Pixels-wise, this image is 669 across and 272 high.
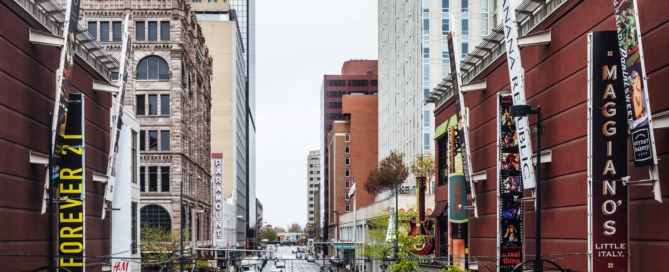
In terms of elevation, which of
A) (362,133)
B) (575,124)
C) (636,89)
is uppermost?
(362,133)

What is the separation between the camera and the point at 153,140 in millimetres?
71250

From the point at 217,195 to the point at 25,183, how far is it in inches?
2860

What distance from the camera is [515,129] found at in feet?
95.4

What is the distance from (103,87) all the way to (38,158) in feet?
33.0

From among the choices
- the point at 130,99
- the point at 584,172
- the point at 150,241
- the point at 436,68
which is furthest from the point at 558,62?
the point at 436,68

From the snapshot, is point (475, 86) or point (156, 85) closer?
point (475, 86)

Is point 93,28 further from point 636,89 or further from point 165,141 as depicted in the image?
point 636,89

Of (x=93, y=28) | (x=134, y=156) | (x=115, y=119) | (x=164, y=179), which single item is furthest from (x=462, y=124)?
(x=93, y=28)

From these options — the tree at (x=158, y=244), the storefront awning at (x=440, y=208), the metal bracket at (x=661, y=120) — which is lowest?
the tree at (x=158, y=244)

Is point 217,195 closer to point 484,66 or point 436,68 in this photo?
point 436,68

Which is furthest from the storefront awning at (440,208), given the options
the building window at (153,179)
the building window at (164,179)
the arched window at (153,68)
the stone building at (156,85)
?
the arched window at (153,68)

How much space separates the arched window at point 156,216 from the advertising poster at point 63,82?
4214 centimetres

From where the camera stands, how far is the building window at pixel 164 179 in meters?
70.7

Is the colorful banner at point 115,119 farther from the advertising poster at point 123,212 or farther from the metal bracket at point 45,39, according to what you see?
the metal bracket at point 45,39
